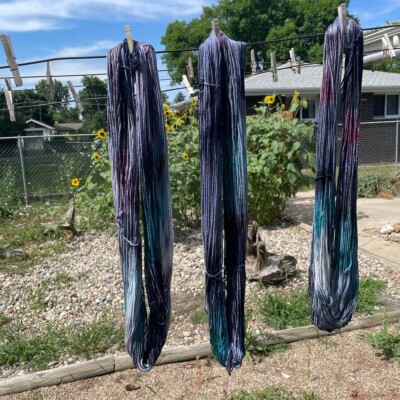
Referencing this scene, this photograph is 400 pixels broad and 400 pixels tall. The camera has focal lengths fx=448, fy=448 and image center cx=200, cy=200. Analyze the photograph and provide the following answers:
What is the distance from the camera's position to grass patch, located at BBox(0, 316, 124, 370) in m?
2.98

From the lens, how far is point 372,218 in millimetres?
7020

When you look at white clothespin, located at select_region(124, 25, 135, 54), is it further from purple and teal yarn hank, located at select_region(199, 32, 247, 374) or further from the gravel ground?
the gravel ground

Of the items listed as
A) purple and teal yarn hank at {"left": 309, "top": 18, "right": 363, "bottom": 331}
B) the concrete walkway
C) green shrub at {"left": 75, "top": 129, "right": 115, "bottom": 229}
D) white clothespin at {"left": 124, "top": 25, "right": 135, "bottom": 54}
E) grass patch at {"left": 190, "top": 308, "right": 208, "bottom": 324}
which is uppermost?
white clothespin at {"left": 124, "top": 25, "right": 135, "bottom": 54}

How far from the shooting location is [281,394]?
2.54 meters

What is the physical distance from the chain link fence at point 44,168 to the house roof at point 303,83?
5.98 m

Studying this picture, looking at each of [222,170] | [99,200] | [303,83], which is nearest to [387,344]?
[222,170]

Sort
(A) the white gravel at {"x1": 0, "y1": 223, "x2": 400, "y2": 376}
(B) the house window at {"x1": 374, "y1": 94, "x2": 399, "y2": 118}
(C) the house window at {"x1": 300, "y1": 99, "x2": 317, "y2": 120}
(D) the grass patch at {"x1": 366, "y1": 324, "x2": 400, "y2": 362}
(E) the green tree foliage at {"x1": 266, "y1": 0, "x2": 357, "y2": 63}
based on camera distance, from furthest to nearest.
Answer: (E) the green tree foliage at {"x1": 266, "y1": 0, "x2": 357, "y2": 63}, (B) the house window at {"x1": 374, "y1": 94, "x2": 399, "y2": 118}, (C) the house window at {"x1": 300, "y1": 99, "x2": 317, "y2": 120}, (A) the white gravel at {"x1": 0, "y1": 223, "x2": 400, "y2": 376}, (D) the grass patch at {"x1": 366, "y1": 324, "x2": 400, "y2": 362}

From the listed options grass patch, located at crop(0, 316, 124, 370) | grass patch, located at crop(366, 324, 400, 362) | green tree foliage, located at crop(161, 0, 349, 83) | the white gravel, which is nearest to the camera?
grass patch, located at crop(366, 324, 400, 362)

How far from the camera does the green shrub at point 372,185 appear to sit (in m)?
9.02

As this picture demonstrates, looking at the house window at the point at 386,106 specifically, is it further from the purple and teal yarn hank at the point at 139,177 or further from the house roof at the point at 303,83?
the purple and teal yarn hank at the point at 139,177

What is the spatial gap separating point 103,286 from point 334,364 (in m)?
2.25

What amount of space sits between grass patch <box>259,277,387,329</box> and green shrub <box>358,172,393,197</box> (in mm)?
5566

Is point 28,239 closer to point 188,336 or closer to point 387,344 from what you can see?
point 188,336

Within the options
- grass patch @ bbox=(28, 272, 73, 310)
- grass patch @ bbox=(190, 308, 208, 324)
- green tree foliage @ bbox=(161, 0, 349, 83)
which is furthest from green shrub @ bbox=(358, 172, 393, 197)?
green tree foliage @ bbox=(161, 0, 349, 83)
